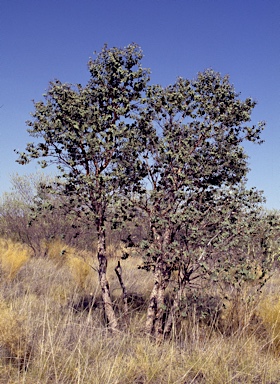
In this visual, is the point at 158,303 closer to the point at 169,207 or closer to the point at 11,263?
the point at 169,207

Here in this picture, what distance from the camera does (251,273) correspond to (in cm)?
529

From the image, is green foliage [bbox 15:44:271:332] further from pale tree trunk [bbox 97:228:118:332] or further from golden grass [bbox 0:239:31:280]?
golden grass [bbox 0:239:31:280]

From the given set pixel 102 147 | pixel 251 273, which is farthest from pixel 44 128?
pixel 251 273

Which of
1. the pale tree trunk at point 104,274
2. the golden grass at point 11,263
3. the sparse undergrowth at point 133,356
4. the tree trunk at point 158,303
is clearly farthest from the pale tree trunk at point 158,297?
the golden grass at point 11,263

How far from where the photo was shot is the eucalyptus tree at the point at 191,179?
5.53 metres

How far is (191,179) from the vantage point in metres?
5.93

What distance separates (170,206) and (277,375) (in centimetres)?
245

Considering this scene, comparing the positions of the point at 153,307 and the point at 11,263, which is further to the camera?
the point at 11,263

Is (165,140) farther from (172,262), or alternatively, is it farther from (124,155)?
(172,262)

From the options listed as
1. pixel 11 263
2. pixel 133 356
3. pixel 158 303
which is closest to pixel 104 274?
pixel 158 303

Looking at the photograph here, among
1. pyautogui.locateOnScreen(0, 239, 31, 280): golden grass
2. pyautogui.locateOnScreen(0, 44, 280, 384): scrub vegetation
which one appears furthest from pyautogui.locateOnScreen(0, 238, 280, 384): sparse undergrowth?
pyautogui.locateOnScreen(0, 239, 31, 280): golden grass

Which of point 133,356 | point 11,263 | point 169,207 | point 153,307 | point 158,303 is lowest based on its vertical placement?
point 133,356

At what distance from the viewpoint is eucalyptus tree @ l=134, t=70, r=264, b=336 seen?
18.1 ft

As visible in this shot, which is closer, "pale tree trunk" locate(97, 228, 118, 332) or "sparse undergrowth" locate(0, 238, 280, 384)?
"sparse undergrowth" locate(0, 238, 280, 384)
